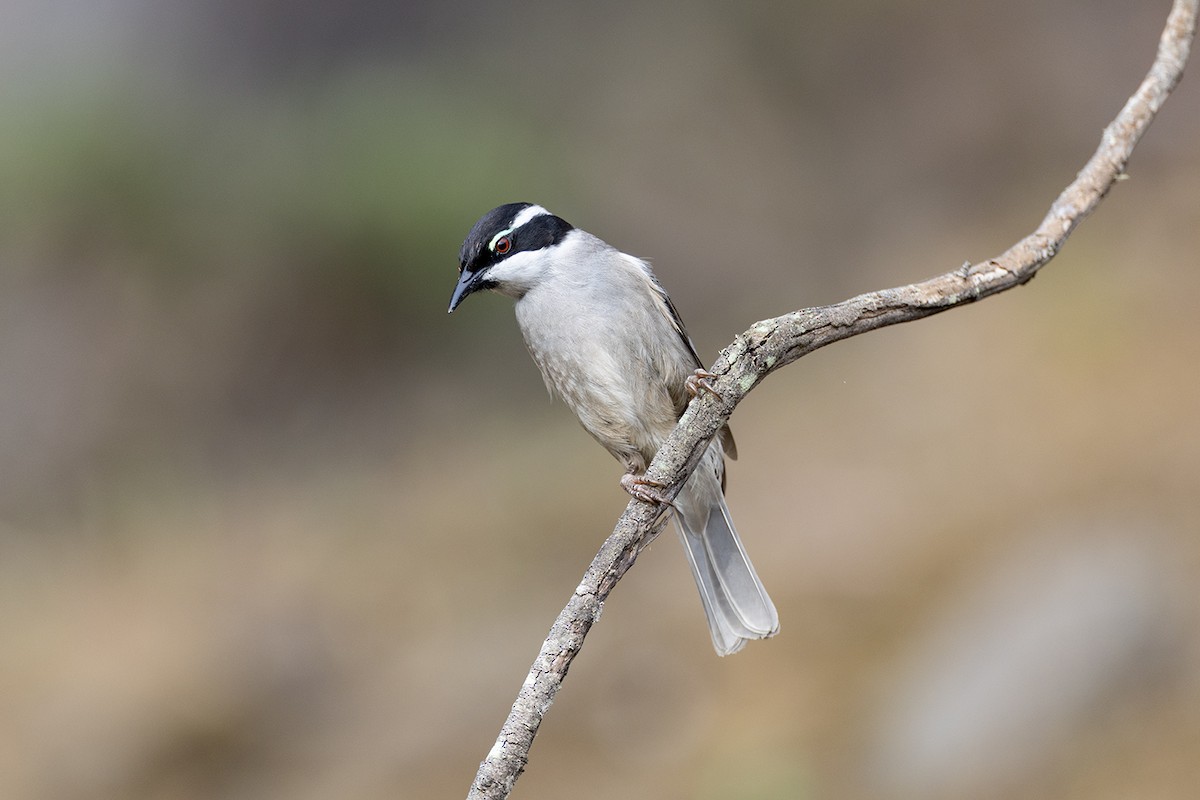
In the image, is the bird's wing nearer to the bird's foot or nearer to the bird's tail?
the bird's tail

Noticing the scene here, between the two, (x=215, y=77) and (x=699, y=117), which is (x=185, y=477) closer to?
(x=215, y=77)

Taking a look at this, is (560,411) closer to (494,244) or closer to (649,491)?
(494,244)

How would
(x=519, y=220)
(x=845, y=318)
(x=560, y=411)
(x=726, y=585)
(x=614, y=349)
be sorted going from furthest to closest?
(x=560, y=411) → (x=726, y=585) → (x=519, y=220) → (x=614, y=349) → (x=845, y=318)

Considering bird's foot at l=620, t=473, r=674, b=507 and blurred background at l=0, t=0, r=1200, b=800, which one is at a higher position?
blurred background at l=0, t=0, r=1200, b=800

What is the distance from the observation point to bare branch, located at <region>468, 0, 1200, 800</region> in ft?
9.53

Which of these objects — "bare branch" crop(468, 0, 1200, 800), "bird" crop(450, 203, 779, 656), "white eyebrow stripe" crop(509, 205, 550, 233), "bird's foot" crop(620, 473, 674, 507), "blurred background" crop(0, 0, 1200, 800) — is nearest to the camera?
"bare branch" crop(468, 0, 1200, 800)

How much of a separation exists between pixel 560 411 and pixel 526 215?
715 cm

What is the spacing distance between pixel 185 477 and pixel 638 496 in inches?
348

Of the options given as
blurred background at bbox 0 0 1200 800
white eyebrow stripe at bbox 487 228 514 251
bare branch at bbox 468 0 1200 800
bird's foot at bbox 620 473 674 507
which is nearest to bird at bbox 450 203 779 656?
white eyebrow stripe at bbox 487 228 514 251

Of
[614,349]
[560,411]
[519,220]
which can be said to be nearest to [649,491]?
[614,349]

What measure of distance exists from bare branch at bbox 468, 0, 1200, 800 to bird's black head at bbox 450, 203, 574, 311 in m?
1.75

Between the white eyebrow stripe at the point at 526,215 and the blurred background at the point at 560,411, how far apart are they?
440 cm

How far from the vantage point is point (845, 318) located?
3125mm

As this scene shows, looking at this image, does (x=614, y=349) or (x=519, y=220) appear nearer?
(x=614, y=349)
